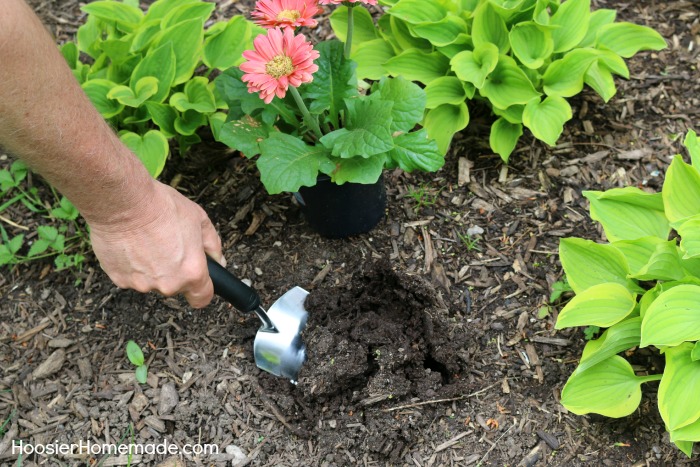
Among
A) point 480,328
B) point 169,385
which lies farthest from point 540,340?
point 169,385

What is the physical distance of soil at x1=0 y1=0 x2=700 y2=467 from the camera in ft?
7.28

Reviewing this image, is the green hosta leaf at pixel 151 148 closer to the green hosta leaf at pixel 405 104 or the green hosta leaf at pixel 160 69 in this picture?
the green hosta leaf at pixel 160 69

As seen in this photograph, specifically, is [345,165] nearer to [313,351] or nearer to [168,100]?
[313,351]

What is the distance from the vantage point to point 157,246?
189cm

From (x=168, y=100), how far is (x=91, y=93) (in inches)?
13.1

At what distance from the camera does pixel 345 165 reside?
219 centimetres

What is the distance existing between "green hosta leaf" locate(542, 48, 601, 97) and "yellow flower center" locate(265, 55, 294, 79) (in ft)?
3.83

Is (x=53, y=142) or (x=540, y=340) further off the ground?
(x=53, y=142)

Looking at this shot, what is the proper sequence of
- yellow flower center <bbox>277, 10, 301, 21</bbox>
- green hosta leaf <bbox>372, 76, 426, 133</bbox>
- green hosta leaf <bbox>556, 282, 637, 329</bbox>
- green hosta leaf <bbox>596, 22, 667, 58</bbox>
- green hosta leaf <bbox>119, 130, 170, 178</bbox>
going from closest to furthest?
yellow flower center <bbox>277, 10, 301, 21</bbox> < green hosta leaf <bbox>556, 282, 637, 329</bbox> < green hosta leaf <bbox>372, 76, 426, 133</bbox> < green hosta leaf <bbox>119, 130, 170, 178</bbox> < green hosta leaf <bbox>596, 22, 667, 58</bbox>

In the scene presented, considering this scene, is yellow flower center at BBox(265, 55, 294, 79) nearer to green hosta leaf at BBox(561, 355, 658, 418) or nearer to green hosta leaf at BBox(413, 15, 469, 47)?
green hosta leaf at BBox(413, 15, 469, 47)

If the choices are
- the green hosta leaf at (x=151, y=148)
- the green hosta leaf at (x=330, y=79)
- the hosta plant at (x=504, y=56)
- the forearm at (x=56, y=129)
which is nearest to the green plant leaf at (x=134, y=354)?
the green hosta leaf at (x=151, y=148)

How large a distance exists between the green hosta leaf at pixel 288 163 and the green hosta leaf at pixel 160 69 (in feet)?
2.34

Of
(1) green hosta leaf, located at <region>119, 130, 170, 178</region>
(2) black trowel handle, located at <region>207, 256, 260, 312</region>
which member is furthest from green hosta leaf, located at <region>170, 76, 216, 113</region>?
(2) black trowel handle, located at <region>207, 256, 260, 312</region>

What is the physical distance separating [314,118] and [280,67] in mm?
343
